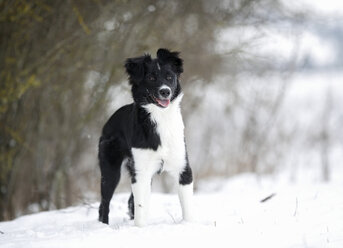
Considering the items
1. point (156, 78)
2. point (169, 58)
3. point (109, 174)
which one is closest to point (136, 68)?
point (156, 78)

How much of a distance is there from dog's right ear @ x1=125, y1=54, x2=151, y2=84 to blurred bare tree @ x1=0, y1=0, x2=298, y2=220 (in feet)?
9.69

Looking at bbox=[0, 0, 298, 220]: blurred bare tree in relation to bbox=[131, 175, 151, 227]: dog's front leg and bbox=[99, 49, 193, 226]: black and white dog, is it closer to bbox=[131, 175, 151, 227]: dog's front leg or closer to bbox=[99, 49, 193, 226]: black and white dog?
bbox=[99, 49, 193, 226]: black and white dog

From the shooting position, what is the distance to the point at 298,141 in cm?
1264

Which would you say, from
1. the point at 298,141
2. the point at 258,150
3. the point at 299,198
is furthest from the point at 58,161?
the point at 298,141

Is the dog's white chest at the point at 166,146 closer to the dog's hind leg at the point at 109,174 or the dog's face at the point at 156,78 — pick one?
the dog's face at the point at 156,78

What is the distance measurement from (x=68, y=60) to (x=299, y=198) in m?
5.07

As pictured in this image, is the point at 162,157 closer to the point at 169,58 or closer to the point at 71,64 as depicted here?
the point at 169,58

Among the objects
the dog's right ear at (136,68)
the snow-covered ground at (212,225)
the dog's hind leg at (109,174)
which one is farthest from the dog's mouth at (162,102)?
the snow-covered ground at (212,225)

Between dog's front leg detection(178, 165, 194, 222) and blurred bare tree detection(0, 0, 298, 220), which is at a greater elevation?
blurred bare tree detection(0, 0, 298, 220)

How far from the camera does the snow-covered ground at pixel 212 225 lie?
13.4 ft

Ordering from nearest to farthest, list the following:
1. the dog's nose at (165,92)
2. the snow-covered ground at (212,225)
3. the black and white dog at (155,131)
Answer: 1. the snow-covered ground at (212,225)
2. the dog's nose at (165,92)
3. the black and white dog at (155,131)

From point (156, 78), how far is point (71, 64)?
4440 millimetres

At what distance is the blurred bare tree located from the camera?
8312 millimetres

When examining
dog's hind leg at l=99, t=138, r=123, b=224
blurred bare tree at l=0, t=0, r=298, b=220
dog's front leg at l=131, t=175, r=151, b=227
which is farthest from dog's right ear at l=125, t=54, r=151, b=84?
blurred bare tree at l=0, t=0, r=298, b=220
